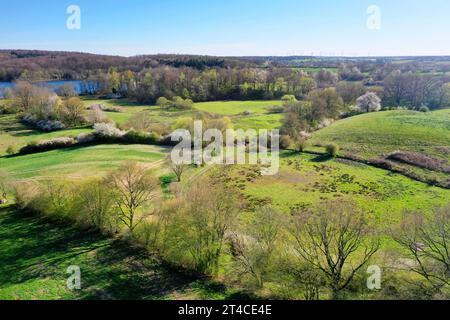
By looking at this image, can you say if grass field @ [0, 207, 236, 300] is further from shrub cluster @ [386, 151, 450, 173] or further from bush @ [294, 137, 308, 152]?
bush @ [294, 137, 308, 152]

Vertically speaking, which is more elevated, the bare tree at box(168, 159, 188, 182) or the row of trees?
the row of trees

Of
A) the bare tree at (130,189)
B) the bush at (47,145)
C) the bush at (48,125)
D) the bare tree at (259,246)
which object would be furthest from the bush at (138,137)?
the bare tree at (259,246)

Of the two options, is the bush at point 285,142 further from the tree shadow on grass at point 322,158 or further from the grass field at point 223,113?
the grass field at point 223,113

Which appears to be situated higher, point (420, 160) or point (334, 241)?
point (420, 160)

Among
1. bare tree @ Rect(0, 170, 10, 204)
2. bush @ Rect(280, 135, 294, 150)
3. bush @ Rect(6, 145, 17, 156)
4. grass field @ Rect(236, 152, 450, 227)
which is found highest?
bush @ Rect(280, 135, 294, 150)

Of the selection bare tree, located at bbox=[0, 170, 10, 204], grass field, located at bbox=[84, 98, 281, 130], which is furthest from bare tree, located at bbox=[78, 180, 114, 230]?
grass field, located at bbox=[84, 98, 281, 130]

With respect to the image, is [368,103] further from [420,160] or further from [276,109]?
[420,160]

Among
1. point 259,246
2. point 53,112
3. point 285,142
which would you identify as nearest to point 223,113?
point 285,142

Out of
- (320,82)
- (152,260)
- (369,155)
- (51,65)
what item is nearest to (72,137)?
(152,260)
